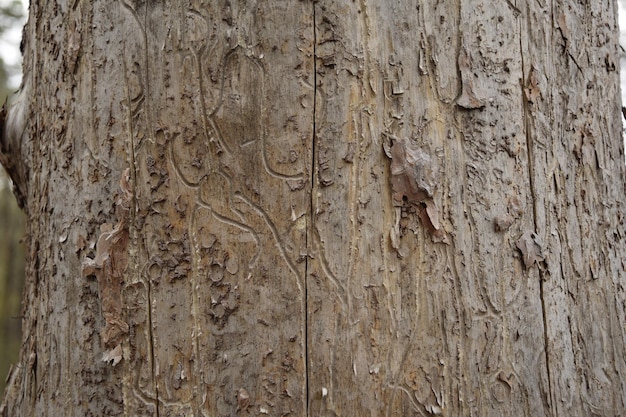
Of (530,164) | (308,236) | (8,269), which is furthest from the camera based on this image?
(8,269)

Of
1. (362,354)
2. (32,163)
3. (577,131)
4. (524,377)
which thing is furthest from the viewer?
(32,163)

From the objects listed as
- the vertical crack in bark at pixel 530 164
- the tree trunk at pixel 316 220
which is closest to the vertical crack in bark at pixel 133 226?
the tree trunk at pixel 316 220

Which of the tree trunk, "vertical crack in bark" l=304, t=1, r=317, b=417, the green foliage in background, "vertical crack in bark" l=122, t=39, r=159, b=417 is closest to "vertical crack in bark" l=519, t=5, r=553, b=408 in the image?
the tree trunk

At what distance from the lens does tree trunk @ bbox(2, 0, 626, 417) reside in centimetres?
144

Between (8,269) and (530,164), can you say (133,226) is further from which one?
(8,269)

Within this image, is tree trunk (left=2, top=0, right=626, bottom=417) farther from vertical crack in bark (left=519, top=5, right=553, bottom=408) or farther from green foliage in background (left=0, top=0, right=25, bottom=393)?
green foliage in background (left=0, top=0, right=25, bottom=393)

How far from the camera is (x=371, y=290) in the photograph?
1.44 metres

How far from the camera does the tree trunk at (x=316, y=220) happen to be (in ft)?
4.71

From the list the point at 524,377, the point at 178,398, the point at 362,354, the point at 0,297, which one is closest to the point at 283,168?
the point at 362,354

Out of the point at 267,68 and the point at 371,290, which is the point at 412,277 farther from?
the point at 267,68

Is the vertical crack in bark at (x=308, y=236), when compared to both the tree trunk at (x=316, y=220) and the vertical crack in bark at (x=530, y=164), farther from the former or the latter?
the vertical crack in bark at (x=530, y=164)

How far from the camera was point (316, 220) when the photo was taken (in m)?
1.45

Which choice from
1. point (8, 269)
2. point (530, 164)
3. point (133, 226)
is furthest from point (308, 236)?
point (8, 269)

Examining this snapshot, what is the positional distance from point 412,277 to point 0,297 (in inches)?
499
